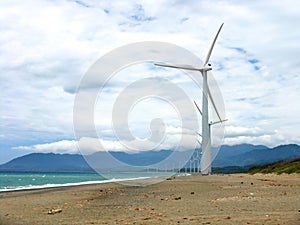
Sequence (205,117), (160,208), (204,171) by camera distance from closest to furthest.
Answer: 1. (160,208)
2. (205,117)
3. (204,171)

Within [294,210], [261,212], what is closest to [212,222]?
[261,212]

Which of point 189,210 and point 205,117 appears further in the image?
point 205,117

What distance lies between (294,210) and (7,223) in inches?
393

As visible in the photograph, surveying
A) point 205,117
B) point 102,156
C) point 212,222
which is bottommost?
point 212,222

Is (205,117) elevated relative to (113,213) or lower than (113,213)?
elevated

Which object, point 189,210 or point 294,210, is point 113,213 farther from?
point 294,210

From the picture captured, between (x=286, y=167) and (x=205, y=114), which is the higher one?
(x=205, y=114)

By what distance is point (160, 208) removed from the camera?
18219 millimetres

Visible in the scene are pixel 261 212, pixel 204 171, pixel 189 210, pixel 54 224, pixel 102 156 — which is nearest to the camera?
pixel 54 224

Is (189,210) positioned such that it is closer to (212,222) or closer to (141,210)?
(141,210)

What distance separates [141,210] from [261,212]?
15.6 feet

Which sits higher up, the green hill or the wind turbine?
the wind turbine

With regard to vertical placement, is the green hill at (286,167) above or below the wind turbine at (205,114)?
below

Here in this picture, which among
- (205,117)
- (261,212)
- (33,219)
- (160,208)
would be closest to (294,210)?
(261,212)
